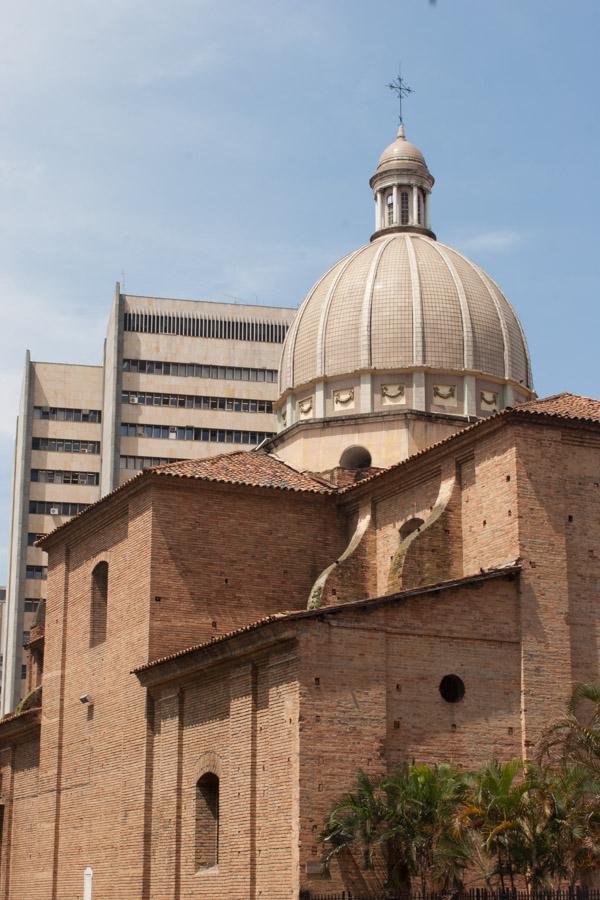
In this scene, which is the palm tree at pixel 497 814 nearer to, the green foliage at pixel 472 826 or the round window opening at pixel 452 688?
the green foliage at pixel 472 826

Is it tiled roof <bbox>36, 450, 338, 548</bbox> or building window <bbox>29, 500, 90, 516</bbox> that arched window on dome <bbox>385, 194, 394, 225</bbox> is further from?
building window <bbox>29, 500, 90, 516</bbox>

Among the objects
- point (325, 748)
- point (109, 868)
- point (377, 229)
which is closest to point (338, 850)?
point (325, 748)

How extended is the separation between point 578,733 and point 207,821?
23.6 ft

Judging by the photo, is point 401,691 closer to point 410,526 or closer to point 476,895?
point 476,895

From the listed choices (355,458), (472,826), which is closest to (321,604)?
(355,458)

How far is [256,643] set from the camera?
1001 inches

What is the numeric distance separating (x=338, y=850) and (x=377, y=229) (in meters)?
21.0

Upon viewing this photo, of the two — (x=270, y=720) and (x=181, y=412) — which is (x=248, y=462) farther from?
(x=181, y=412)

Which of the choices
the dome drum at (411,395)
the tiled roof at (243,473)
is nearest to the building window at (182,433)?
the dome drum at (411,395)

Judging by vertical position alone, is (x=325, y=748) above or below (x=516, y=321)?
below

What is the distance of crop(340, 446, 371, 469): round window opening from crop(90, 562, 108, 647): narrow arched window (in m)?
6.22

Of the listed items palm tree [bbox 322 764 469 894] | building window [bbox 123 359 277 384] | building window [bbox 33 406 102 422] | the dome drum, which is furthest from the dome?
building window [bbox 33 406 102 422]

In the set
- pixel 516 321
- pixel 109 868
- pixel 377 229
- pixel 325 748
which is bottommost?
pixel 109 868

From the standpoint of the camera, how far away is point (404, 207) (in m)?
40.4
